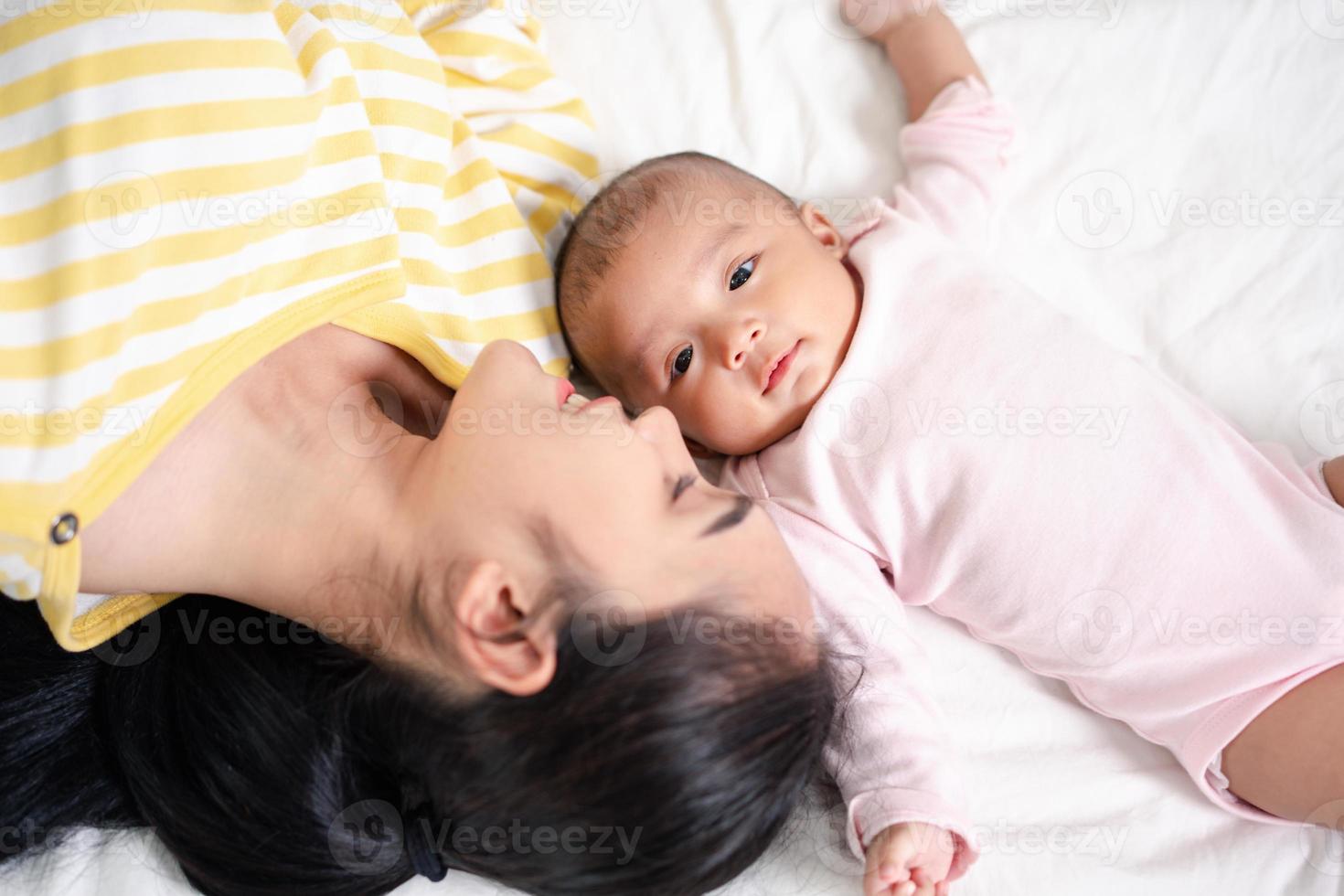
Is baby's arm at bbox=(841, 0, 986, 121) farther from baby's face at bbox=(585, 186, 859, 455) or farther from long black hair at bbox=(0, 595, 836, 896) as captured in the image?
long black hair at bbox=(0, 595, 836, 896)

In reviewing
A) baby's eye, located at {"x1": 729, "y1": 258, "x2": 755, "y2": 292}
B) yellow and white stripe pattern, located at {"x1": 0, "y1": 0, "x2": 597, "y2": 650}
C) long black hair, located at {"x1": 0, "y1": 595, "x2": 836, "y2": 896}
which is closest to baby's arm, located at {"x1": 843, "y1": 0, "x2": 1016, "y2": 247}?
baby's eye, located at {"x1": 729, "y1": 258, "x2": 755, "y2": 292}

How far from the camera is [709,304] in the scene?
1.19 meters

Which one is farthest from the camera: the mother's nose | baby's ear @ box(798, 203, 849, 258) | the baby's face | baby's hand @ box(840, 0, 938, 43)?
baby's hand @ box(840, 0, 938, 43)

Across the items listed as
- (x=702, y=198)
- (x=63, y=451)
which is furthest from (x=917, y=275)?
(x=63, y=451)

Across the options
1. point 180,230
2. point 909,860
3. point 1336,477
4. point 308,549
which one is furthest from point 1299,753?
point 180,230

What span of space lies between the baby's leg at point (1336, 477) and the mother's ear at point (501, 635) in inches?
39.2

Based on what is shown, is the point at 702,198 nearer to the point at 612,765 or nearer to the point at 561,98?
the point at 561,98

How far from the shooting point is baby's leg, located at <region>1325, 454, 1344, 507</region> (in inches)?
47.4

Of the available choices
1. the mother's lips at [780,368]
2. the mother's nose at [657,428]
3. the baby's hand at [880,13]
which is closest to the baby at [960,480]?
the mother's lips at [780,368]

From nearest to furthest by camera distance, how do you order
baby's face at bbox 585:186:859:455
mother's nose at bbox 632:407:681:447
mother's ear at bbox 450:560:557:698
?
mother's ear at bbox 450:560:557:698
mother's nose at bbox 632:407:681:447
baby's face at bbox 585:186:859:455

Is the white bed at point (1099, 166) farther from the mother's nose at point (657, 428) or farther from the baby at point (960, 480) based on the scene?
the mother's nose at point (657, 428)

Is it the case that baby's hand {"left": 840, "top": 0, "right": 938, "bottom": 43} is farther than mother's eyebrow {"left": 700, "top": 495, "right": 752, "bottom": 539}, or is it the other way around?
baby's hand {"left": 840, "top": 0, "right": 938, "bottom": 43}

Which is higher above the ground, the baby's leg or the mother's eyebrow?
the mother's eyebrow

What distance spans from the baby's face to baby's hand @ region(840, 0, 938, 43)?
44cm
